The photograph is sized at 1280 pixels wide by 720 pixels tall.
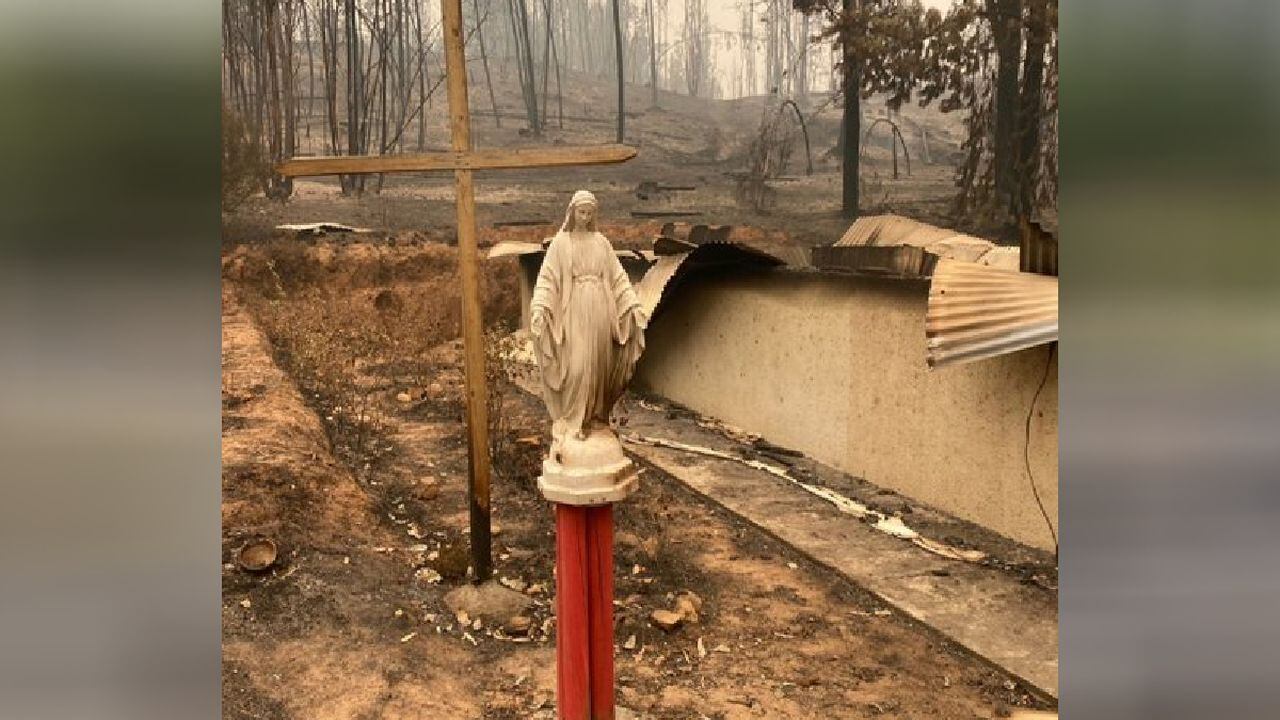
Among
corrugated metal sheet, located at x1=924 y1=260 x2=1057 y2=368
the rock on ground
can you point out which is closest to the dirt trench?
the rock on ground

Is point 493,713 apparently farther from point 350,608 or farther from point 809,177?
point 809,177

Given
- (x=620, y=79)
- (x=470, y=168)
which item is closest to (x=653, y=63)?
(x=620, y=79)

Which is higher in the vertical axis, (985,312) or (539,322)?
(539,322)

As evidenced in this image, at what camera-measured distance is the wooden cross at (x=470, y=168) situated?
5438mm

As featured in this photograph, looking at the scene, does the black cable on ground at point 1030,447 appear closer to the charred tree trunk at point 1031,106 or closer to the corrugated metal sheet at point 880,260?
the corrugated metal sheet at point 880,260

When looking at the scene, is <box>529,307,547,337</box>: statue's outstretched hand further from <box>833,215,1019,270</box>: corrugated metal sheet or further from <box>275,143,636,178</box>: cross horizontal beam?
<box>833,215,1019,270</box>: corrugated metal sheet

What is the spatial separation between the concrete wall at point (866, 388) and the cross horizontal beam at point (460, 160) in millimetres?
3782

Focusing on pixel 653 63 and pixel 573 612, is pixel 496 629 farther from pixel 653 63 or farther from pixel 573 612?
pixel 653 63

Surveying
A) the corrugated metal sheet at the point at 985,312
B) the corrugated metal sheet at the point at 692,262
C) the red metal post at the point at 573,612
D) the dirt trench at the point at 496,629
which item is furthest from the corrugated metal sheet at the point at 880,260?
the red metal post at the point at 573,612

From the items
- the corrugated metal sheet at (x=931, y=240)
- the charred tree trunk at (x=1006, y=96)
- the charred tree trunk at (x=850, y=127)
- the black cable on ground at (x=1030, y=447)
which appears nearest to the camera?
the black cable on ground at (x=1030, y=447)

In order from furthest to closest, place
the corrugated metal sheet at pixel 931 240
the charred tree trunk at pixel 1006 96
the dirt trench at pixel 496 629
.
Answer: the charred tree trunk at pixel 1006 96 → the corrugated metal sheet at pixel 931 240 → the dirt trench at pixel 496 629

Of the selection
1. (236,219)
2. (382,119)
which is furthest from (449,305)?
(382,119)

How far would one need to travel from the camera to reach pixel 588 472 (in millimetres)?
4000

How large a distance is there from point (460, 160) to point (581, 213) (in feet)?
6.12
